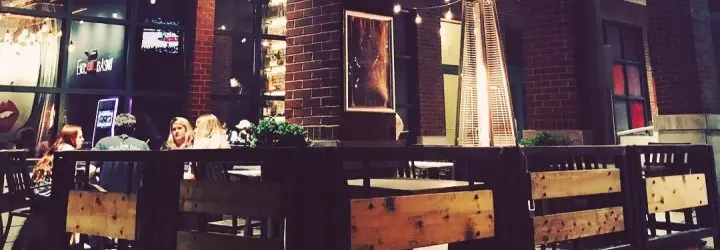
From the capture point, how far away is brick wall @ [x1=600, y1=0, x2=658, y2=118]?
1034cm

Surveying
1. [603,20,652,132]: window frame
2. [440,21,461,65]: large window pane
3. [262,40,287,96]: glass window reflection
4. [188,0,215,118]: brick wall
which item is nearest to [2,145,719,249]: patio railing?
[188,0,215,118]: brick wall

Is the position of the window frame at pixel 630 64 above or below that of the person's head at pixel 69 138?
above

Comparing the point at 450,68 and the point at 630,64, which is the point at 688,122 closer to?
the point at 630,64

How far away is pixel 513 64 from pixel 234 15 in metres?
6.01

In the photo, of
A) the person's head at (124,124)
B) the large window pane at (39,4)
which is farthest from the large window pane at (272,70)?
the person's head at (124,124)

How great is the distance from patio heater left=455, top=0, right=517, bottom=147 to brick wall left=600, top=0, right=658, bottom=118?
250 inches

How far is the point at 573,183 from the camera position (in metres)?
2.93

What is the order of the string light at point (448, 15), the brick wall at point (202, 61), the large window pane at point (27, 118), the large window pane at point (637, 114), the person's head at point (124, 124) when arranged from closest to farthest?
the person's head at point (124, 124), the large window pane at point (27, 118), the brick wall at point (202, 61), the string light at point (448, 15), the large window pane at point (637, 114)

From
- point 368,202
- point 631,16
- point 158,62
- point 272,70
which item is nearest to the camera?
point 368,202

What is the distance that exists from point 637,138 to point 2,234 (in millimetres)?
10475

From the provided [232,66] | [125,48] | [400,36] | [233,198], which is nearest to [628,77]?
[400,36]

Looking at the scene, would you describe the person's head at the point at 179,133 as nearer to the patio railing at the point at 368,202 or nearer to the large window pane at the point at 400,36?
the patio railing at the point at 368,202

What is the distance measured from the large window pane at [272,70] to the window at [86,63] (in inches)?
51.0

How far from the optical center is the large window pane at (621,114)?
Answer: 9495mm
